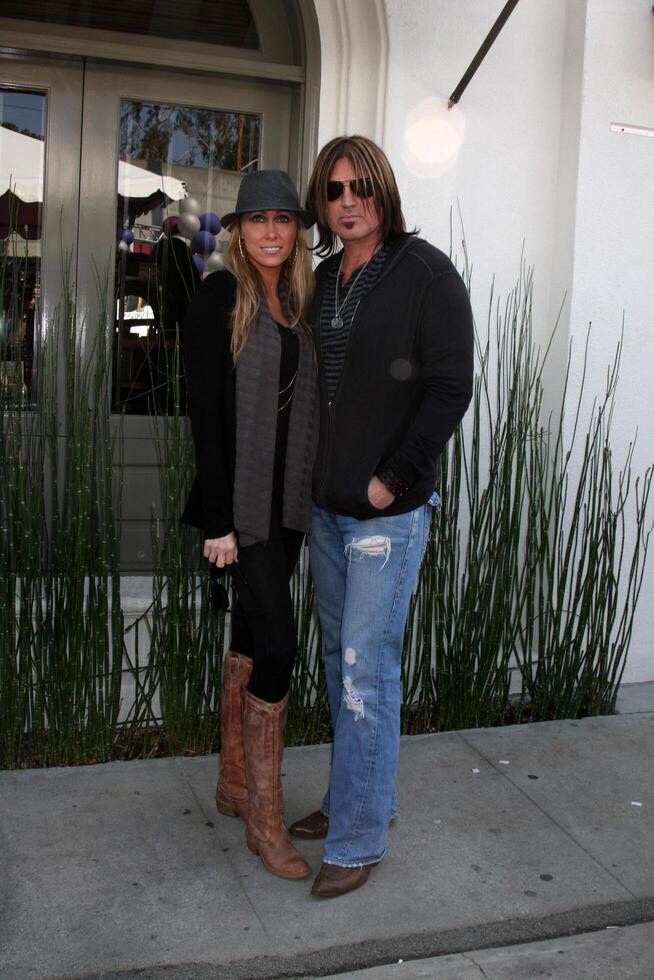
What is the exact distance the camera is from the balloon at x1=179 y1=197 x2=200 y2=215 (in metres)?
3.88

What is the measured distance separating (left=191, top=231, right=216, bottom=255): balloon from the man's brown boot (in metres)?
2.22

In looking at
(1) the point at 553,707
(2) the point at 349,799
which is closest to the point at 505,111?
(1) the point at 553,707

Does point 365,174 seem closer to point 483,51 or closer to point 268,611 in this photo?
point 268,611

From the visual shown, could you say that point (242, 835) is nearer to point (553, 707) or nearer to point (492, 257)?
point (553, 707)

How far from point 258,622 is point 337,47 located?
7.05 feet

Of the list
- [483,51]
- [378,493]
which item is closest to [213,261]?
[483,51]

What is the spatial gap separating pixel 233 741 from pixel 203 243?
2.07 m

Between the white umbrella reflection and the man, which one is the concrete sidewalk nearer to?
the man

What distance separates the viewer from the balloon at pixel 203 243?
3900mm

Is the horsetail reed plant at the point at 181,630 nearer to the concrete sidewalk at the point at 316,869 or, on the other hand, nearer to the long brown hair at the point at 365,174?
the concrete sidewalk at the point at 316,869

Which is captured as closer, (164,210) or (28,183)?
(28,183)

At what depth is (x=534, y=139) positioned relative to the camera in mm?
3660

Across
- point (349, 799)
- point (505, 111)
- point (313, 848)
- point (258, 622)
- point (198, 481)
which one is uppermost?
point (505, 111)

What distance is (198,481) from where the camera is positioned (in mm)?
2412
